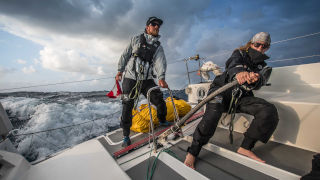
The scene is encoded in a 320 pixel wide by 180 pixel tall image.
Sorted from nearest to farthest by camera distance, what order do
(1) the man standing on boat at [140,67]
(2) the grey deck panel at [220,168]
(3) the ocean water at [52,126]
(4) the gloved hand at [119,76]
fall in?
(2) the grey deck panel at [220,168] < (1) the man standing on boat at [140,67] < (4) the gloved hand at [119,76] < (3) the ocean water at [52,126]

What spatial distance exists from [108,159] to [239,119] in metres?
2.00

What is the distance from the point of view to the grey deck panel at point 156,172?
1.27m

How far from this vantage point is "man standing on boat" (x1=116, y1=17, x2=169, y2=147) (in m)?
2.07

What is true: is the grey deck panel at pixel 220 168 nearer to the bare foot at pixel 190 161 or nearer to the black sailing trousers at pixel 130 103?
the bare foot at pixel 190 161

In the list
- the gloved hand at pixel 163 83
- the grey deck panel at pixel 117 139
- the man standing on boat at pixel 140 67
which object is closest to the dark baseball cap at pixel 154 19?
the man standing on boat at pixel 140 67

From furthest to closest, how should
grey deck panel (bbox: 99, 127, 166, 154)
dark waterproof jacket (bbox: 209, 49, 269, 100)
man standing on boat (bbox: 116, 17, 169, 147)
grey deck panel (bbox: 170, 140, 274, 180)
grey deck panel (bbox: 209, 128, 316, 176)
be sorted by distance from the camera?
man standing on boat (bbox: 116, 17, 169, 147)
grey deck panel (bbox: 99, 127, 166, 154)
dark waterproof jacket (bbox: 209, 49, 269, 100)
grey deck panel (bbox: 209, 128, 316, 176)
grey deck panel (bbox: 170, 140, 274, 180)

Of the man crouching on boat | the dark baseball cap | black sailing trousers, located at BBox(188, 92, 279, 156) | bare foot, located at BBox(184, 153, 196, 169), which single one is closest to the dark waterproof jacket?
the man crouching on boat

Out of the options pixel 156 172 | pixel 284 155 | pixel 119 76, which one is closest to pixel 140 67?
pixel 119 76

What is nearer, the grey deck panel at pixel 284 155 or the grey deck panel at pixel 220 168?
the grey deck panel at pixel 220 168

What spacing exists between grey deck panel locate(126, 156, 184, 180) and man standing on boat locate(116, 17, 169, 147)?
58cm

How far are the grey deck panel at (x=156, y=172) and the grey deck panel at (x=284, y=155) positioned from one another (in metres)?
0.93

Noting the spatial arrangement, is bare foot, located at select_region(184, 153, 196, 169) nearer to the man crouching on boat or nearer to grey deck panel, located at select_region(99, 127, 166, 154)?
the man crouching on boat

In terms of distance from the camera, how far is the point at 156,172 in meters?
1.34

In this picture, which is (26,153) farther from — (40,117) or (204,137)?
(204,137)
